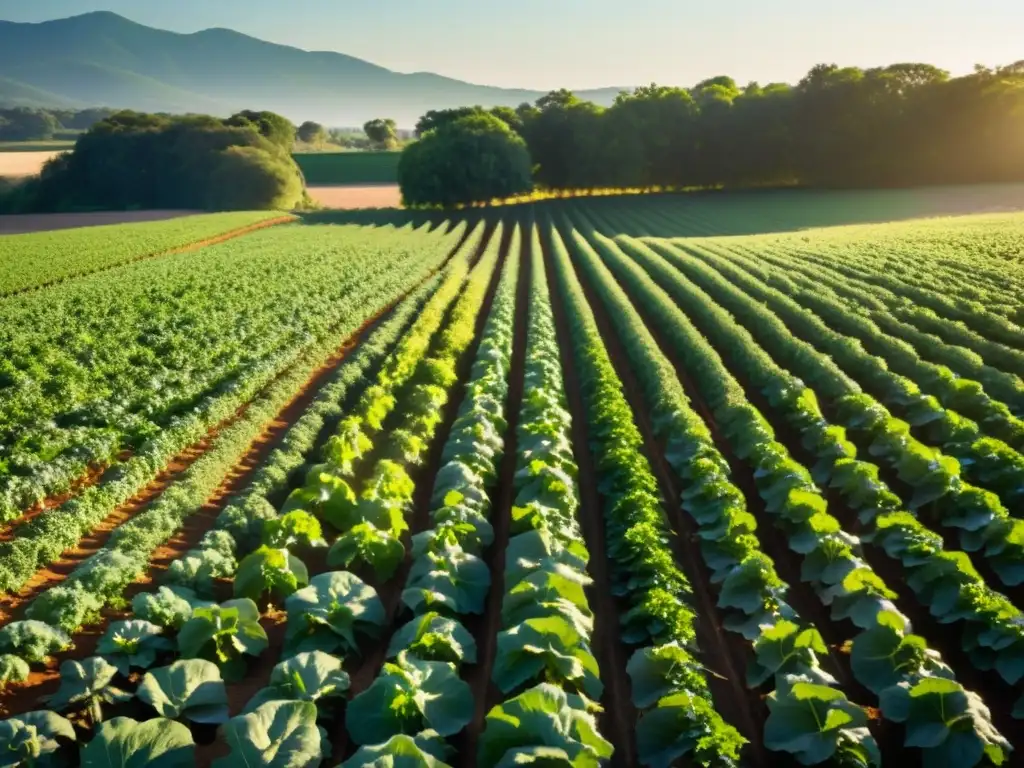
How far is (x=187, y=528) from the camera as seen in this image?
11.1 metres

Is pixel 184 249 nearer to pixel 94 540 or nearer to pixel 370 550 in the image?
pixel 94 540

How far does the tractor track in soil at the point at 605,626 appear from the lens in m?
7.35

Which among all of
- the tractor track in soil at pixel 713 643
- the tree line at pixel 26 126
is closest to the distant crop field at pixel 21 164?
the tree line at pixel 26 126

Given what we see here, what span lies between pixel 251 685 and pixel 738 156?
76292mm

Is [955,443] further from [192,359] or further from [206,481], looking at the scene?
[192,359]

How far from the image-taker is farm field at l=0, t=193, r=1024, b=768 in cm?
668

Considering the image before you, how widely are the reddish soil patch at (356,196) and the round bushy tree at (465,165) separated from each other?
10.7 m

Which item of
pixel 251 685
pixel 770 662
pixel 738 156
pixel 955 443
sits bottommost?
pixel 251 685

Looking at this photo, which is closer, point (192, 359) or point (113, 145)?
point (192, 359)

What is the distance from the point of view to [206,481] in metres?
12.3

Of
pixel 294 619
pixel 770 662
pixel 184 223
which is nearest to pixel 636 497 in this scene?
pixel 770 662

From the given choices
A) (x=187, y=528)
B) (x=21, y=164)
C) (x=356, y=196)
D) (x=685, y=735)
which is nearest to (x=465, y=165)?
(x=356, y=196)

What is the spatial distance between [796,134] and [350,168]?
72.7 meters

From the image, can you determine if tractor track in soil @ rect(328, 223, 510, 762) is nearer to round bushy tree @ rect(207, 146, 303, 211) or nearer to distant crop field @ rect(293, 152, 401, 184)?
round bushy tree @ rect(207, 146, 303, 211)
